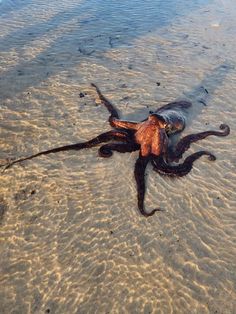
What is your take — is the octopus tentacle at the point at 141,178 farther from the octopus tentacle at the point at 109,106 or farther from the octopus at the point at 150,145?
the octopus tentacle at the point at 109,106

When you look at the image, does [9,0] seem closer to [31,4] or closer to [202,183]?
[31,4]

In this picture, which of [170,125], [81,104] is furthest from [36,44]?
[170,125]

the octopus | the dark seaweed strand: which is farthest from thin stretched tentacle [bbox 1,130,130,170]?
the dark seaweed strand

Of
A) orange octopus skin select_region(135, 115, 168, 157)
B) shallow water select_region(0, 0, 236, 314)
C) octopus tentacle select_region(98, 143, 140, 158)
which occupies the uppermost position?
orange octopus skin select_region(135, 115, 168, 157)

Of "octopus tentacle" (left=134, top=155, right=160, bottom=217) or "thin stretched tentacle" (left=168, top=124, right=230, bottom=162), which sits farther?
"thin stretched tentacle" (left=168, top=124, right=230, bottom=162)

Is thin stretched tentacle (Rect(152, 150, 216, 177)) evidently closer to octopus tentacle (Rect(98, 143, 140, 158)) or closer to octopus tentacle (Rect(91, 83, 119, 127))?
octopus tentacle (Rect(98, 143, 140, 158))

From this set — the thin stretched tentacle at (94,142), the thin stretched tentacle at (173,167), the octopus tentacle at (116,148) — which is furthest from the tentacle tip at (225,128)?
the thin stretched tentacle at (94,142)

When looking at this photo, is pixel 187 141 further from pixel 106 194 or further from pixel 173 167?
pixel 106 194

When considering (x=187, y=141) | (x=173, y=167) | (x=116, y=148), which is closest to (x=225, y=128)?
(x=187, y=141)
